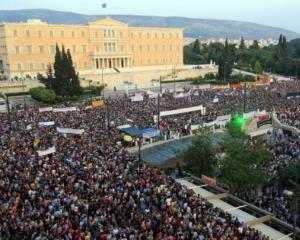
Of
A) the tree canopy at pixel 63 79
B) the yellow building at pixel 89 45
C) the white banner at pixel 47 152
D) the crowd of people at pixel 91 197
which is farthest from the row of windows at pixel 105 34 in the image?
the white banner at pixel 47 152

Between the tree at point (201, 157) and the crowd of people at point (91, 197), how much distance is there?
12.3 ft

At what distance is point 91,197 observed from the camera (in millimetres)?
18391

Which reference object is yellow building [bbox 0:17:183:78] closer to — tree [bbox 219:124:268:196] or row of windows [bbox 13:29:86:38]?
row of windows [bbox 13:29:86:38]

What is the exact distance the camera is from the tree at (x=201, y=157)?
25.7 m

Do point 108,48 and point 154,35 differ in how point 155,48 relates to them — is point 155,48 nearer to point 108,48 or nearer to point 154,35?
point 154,35

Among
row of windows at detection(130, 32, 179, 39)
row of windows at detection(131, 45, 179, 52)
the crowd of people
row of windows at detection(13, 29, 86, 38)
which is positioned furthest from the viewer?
row of windows at detection(131, 45, 179, 52)

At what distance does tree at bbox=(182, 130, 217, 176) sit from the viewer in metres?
25.7

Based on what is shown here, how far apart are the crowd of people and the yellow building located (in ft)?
172

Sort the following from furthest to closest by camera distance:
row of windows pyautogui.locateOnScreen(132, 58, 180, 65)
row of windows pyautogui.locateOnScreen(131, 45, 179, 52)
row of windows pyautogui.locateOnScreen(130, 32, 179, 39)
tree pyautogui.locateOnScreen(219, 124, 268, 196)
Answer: row of windows pyautogui.locateOnScreen(132, 58, 180, 65) → row of windows pyautogui.locateOnScreen(131, 45, 179, 52) → row of windows pyautogui.locateOnScreen(130, 32, 179, 39) → tree pyautogui.locateOnScreen(219, 124, 268, 196)

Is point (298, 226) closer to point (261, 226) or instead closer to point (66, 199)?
point (261, 226)

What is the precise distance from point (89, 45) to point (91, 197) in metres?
72.3

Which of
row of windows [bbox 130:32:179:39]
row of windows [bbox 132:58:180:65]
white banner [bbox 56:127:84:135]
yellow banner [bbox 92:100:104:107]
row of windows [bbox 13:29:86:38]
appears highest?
row of windows [bbox 13:29:86:38]

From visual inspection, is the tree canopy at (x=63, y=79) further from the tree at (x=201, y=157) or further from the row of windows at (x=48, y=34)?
the tree at (x=201, y=157)

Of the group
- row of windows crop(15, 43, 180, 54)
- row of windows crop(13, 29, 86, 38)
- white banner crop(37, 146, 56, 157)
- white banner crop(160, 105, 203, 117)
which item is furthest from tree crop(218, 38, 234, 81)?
white banner crop(37, 146, 56, 157)
